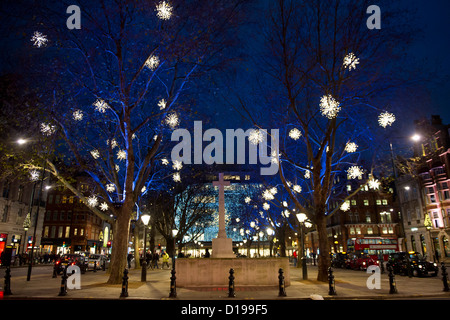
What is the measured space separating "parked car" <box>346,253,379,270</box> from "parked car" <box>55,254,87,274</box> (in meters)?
27.3

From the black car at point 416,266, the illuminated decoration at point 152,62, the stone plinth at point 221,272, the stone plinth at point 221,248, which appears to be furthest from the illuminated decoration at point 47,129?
the black car at point 416,266

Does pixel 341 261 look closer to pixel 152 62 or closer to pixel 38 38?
pixel 152 62

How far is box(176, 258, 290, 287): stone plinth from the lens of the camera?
15109mm

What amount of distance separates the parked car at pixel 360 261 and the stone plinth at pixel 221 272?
64.9 ft

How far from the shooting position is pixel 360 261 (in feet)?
104

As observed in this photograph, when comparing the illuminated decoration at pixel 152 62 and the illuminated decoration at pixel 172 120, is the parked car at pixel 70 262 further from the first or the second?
the illuminated decoration at pixel 152 62

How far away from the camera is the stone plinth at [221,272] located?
15109 millimetres

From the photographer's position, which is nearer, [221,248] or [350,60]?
[350,60]

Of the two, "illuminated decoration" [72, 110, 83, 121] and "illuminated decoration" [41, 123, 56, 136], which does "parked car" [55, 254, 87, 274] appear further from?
"illuminated decoration" [72, 110, 83, 121]

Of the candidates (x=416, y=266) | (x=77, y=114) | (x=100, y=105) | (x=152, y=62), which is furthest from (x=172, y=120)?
(x=416, y=266)

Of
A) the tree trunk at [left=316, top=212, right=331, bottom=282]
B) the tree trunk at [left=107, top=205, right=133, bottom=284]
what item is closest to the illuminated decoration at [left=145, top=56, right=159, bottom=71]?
the tree trunk at [left=107, top=205, right=133, bottom=284]

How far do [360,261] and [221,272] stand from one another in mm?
22415

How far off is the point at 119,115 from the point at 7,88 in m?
5.63
